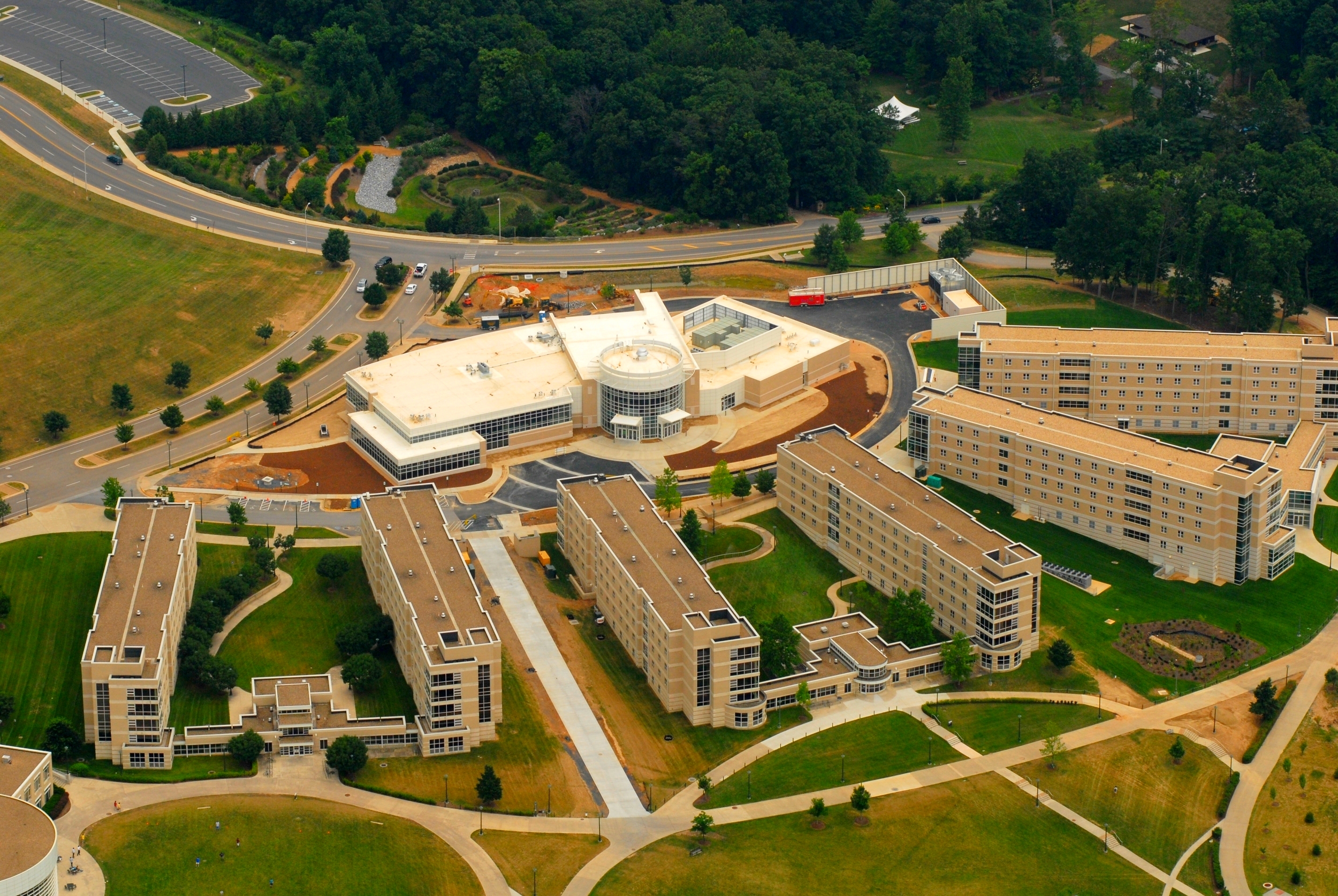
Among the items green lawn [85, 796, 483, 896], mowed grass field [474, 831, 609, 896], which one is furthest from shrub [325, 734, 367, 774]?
mowed grass field [474, 831, 609, 896]

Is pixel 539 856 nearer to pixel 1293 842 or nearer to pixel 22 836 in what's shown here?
pixel 22 836

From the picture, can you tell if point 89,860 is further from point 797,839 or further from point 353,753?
point 797,839

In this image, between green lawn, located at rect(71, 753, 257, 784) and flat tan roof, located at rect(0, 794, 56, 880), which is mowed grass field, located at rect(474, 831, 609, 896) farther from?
flat tan roof, located at rect(0, 794, 56, 880)

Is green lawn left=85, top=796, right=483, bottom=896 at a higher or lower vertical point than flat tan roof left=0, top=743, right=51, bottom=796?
lower

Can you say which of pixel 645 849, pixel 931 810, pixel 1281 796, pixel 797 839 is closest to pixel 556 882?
pixel 645 849

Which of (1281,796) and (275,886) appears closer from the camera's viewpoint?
(275,886)

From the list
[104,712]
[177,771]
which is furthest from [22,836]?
[104,712]
